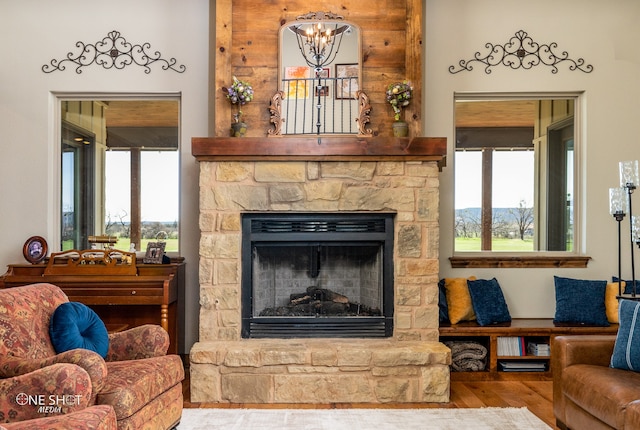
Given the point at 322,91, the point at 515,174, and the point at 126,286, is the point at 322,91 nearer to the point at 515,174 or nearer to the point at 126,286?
the point at 515,174

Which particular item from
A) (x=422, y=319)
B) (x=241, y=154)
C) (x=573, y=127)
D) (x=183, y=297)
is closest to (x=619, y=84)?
(x=573, y=127)

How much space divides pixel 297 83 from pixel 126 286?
6.77 feet

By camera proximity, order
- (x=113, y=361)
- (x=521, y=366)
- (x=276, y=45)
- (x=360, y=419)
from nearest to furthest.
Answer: (x=113, y=361)
(x=360, y=419)
(x=521, y=366)
(x=276, y=45)

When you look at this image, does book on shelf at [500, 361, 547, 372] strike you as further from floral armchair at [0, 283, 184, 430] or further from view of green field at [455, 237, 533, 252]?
floral armchair at [0, 283, 184, 430]

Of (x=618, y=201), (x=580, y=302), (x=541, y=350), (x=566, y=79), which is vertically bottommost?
(x=541, y=350)

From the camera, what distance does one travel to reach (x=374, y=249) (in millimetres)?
4418

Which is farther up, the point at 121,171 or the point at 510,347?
the point at 121,171

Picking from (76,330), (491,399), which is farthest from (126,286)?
(491,399)

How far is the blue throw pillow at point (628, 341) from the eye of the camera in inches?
121

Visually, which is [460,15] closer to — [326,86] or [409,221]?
[326,86]

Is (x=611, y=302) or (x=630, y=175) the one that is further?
(x=611, y=302)

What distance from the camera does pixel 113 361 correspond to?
3311 millimetres

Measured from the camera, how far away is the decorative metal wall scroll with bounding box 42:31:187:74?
16.4 ft

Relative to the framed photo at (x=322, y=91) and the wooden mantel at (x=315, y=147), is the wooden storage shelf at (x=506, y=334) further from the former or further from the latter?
the framed photo at (x=322, y=91)
